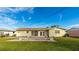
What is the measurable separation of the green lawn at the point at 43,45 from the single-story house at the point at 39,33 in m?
0.07

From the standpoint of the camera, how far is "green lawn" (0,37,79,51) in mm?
2393

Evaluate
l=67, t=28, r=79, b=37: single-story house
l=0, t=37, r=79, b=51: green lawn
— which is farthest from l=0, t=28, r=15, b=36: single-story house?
l=67, t=28, r=79, b=37: single-story house

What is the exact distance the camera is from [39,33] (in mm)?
2410

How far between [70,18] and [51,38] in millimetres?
358

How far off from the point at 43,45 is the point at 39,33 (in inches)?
6.5

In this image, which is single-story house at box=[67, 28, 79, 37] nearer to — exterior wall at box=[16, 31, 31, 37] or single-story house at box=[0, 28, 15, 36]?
exterior wall at box=[16, 31, 31, 37]

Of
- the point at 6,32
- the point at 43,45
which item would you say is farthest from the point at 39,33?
the point at 6,32

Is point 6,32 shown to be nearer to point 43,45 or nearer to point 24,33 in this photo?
point 24,33

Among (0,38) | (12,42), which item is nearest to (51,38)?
(12,42)

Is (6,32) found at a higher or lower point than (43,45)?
higher

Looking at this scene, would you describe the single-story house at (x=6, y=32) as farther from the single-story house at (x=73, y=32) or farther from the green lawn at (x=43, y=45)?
the single-story house at (x=73, y=32)

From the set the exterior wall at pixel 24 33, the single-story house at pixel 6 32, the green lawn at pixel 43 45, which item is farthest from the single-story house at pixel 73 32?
the single-story house at pixel 6 32

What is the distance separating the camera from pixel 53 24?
2398mm
